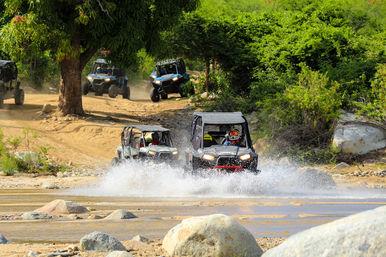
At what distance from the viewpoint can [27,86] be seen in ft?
122

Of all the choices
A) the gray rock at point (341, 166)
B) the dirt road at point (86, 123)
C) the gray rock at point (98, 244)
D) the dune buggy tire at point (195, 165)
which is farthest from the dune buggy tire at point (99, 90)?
the gray rock at point (98, 244)

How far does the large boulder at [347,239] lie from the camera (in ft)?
16.2

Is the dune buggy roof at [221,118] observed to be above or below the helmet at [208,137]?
above

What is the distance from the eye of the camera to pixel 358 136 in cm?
1828

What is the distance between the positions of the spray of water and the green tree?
7.61 metres

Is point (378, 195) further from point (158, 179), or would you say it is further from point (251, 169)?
point (158, 179)

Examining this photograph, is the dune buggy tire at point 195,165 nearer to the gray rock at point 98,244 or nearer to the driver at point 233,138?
the driver at point 233,138

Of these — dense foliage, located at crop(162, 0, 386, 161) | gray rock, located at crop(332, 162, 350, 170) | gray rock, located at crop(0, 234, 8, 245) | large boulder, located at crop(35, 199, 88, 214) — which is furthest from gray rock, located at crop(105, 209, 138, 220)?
dense foliage, located at crop(162, 0, 386, 161)

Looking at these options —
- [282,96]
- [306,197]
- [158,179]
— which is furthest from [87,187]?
[282,96]

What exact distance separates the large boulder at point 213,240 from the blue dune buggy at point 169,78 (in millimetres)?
23452

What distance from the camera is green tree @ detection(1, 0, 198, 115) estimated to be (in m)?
20.8

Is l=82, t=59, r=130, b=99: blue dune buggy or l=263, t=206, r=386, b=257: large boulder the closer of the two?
l=263, t=206, r=386, b=257: large boulder

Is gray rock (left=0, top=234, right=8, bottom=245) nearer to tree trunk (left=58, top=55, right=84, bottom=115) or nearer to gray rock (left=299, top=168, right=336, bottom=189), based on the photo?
gray rock (left=299, top=168, right=336, bottom=189)

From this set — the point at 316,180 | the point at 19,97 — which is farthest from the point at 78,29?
the point at 316,180
